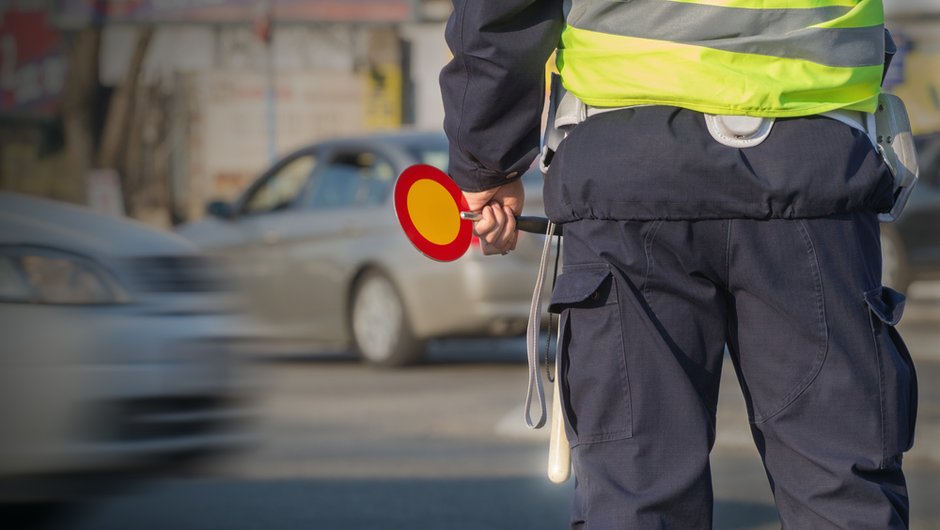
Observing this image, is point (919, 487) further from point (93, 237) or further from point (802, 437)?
point (802, 437)

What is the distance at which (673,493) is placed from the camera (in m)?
2.14

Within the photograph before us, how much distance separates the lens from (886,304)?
7.22ft

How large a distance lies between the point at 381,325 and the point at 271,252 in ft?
3.41

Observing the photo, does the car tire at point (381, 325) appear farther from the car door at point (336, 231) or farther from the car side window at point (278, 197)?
the car side window at point (278, 197)

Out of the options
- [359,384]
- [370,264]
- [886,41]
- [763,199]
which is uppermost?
[886,41]

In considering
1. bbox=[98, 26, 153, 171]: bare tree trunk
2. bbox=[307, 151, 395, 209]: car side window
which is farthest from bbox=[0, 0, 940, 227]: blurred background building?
bbox=[307, 151, 395, 209]: car side window

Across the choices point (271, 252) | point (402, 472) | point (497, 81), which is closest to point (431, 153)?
point (271, 252)

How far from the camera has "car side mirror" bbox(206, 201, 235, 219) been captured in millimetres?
10195

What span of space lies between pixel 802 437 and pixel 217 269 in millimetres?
3286

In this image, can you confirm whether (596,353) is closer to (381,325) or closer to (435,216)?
(435,216)

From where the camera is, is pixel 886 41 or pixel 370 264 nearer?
pixel 886 41

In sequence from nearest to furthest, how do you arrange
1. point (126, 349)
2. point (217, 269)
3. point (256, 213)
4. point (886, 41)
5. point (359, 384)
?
1. point (886, 41)
2. point (126, 349)
3. point (217, 269)
4. point (359, 384)
5. point (256, 213)

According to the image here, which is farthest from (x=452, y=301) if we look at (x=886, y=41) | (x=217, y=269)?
(x=886, y=41)

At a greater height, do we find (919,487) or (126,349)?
(126,349)
